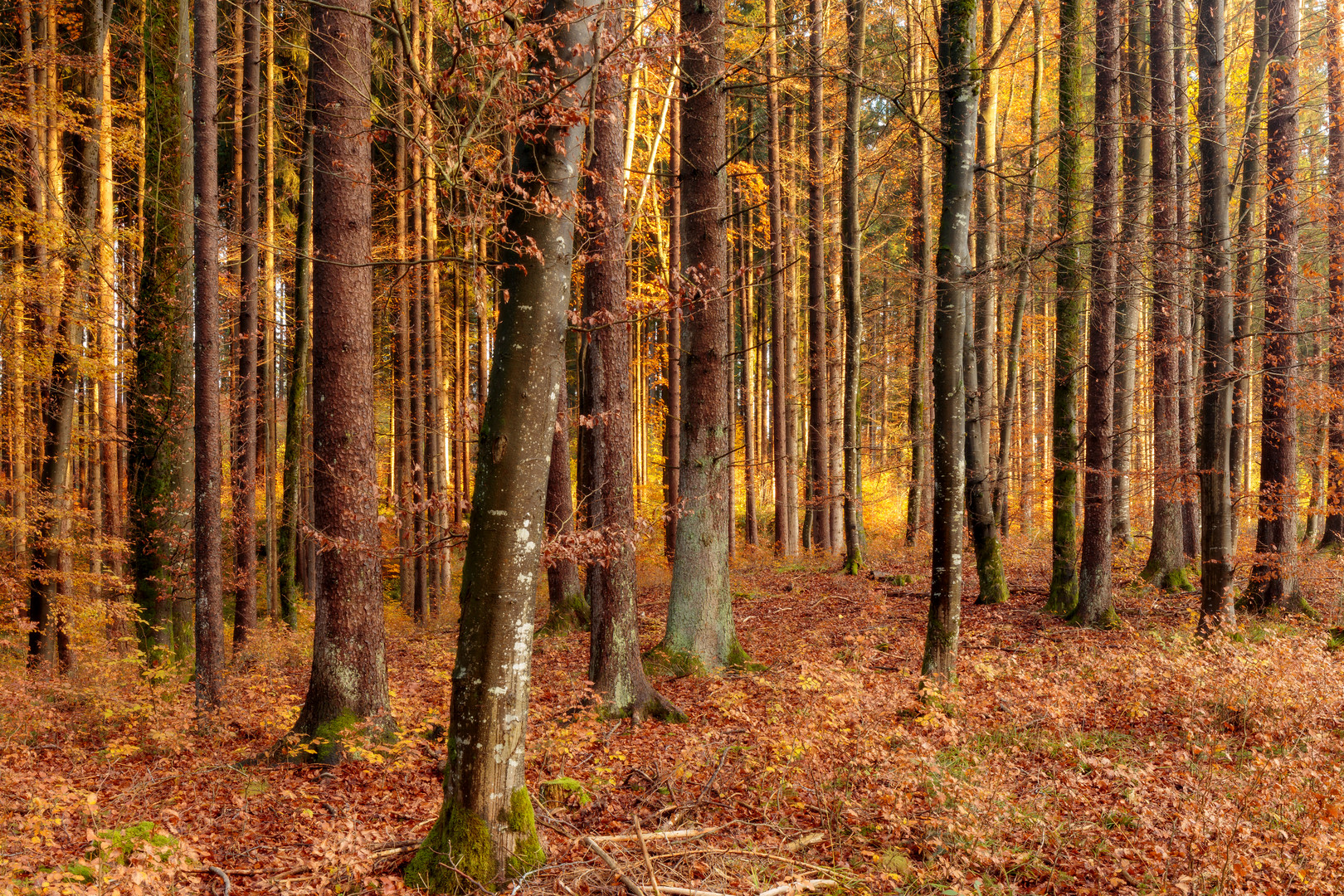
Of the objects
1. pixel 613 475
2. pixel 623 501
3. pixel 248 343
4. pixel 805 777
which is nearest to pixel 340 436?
pixel 613 475

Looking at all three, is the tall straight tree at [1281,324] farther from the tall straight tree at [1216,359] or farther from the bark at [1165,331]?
the bark at [1165,331]

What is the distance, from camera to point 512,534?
4.00 m

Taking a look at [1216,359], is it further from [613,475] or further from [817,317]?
[817,317]

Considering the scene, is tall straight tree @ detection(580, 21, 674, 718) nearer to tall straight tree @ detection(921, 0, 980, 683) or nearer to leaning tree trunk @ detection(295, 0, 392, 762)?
leaning tree trunk @ detection(295, 0, 392, 762)

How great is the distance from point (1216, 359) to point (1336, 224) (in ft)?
16.9

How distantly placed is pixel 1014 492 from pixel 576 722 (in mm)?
22096

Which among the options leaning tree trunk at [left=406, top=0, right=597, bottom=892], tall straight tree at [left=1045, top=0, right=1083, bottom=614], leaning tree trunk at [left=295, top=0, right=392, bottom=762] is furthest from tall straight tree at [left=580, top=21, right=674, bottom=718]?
tall straight tree at [left=1045, top=0, right=1083, bottom=614]

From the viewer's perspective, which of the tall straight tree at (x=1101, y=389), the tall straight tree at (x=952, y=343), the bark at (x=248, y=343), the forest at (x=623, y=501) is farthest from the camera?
the bark at (x=248, y=343)

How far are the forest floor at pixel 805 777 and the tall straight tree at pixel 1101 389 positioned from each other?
66 cm

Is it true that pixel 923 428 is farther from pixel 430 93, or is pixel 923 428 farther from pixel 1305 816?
pixel 430 93

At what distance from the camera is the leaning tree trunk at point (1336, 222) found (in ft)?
34.8

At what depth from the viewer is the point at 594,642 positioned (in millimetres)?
7805

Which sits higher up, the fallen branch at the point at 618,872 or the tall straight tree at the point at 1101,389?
the tall straight tree at the point at 1101,389

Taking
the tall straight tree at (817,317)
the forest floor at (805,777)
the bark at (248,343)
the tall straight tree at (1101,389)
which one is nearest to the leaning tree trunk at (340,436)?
the forest floor at (805,777)
